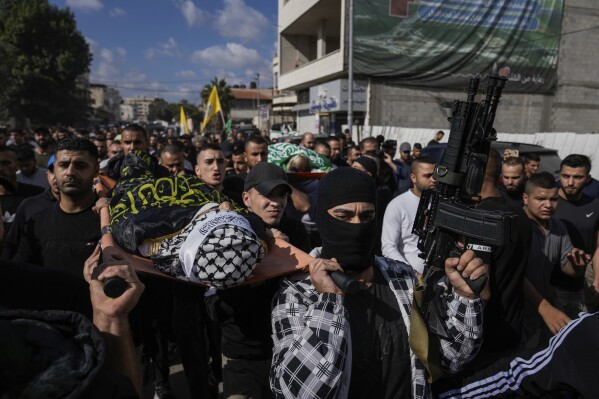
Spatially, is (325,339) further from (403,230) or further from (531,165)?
(531,165)

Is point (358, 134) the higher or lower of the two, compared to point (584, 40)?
lower

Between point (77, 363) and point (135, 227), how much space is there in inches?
43.1

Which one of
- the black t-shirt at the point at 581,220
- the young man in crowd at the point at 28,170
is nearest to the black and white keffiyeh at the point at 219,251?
the black t-shirt at the point at 581,220

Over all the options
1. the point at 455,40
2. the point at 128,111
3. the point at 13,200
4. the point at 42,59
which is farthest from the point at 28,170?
the point at 128,111

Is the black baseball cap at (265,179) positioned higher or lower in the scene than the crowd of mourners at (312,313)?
higher

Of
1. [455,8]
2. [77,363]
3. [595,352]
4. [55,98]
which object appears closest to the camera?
[77,363]

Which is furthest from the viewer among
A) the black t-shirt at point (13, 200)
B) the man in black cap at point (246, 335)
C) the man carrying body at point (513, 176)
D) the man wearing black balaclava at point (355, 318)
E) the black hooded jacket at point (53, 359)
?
the man carrying body at point (513, 176)

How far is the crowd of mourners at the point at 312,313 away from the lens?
3.52 ft

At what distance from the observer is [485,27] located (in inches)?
868

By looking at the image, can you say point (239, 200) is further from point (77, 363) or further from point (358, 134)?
point (358, 134)

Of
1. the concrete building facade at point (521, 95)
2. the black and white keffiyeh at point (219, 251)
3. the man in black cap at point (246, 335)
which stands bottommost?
the man in black cap at point (246, 335)

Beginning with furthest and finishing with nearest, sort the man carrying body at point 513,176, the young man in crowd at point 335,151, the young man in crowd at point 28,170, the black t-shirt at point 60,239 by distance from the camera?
the young man in crowd at point 335,151, the young man in crowd at point 28,170, the man carrying body at point 513,176, the black t-shirt at point 60,239

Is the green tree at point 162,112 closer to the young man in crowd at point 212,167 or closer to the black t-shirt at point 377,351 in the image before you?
the young man in crowd at point 212,167

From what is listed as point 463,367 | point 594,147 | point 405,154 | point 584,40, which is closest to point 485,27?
point 584,40
